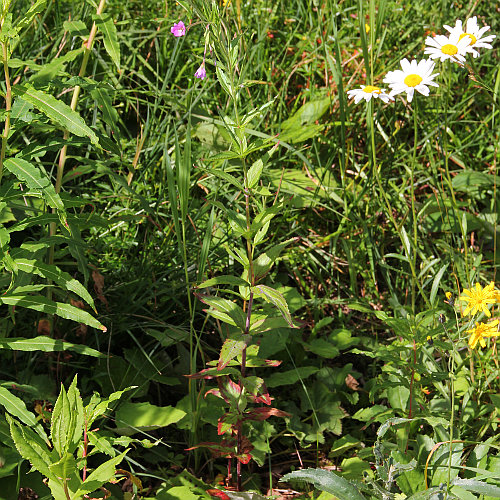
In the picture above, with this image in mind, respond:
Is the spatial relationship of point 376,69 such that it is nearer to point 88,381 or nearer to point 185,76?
point 185,76

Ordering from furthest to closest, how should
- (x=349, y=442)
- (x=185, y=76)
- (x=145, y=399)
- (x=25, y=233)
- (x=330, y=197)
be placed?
(x=185, y=76) < (x=330, y=197) < (x=25, y=233) < (x=145, y=399) < (x=349, y=442)

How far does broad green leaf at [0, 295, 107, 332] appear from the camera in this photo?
167 centimetres

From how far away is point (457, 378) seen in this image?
2.11 metres

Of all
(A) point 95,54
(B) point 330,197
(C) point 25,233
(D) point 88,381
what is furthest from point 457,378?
(A) point 95,54

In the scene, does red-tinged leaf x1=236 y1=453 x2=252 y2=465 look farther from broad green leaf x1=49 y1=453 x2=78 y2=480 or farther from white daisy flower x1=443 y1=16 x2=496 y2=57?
white daisy flower x1=443 y1=16 x2=496 y2=57

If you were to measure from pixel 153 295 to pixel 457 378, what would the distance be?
3.39 ft

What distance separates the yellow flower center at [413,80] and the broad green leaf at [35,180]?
1.12 metres

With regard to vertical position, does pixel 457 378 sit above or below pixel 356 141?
below

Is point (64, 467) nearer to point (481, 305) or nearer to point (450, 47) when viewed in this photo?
point (481, 305)

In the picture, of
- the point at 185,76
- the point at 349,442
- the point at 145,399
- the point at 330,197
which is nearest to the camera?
the point at 349,442

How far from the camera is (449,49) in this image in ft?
6.62

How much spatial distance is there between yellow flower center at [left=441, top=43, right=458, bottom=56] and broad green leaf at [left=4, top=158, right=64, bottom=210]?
1.25m

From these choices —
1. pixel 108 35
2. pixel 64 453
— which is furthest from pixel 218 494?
pixel 108 35

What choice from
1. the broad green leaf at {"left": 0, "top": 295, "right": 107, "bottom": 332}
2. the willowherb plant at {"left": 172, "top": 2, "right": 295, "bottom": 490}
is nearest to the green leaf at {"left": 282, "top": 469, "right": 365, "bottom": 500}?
the willowherb plant at {"left": 172, "top": 2, "right": 295, "bottom": 490}
